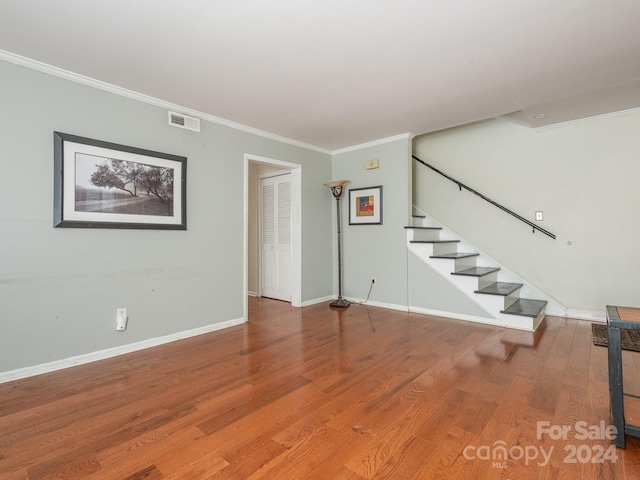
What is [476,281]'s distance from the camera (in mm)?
3771

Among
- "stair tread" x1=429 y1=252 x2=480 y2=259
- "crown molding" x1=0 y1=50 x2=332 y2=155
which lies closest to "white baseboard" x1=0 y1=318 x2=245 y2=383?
"crown molding" x1=0 y1=50 x2=332 y2=155

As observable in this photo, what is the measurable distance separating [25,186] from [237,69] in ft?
6.14

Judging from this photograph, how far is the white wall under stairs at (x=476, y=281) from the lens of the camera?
11.7ft

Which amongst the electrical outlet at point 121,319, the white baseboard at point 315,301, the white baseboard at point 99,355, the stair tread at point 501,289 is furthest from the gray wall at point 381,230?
the electrical outlet at point 121,319

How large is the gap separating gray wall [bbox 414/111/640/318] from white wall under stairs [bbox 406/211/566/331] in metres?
0.12

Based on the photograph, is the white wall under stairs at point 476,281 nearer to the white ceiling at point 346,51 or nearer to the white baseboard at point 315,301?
the white baseboard at point 315,301

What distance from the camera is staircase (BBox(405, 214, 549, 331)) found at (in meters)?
3.54

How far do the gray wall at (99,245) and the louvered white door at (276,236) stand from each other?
46.7 inches

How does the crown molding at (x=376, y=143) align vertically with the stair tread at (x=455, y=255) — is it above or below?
above

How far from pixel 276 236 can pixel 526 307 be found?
11.9 feet

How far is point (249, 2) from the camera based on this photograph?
1.83 meters

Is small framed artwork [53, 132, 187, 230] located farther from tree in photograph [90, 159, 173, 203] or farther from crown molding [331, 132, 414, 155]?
crown molding [331, 132, 414, 155]

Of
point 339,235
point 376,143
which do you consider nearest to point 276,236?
point 339,235

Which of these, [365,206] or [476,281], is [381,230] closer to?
[365,206]
